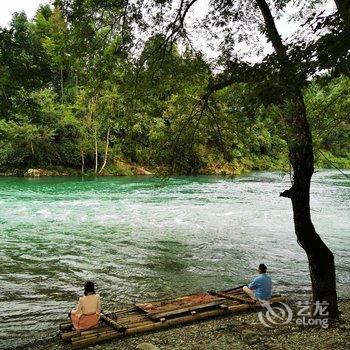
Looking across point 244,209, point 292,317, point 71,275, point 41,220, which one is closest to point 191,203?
point 244,209

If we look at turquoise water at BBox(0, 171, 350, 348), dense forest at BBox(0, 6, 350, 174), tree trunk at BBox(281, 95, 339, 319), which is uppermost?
dense forest at BBox(0, 6, 350, 174)

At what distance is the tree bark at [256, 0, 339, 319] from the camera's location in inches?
233

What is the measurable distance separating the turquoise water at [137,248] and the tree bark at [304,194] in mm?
847

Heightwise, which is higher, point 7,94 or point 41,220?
point 7,94

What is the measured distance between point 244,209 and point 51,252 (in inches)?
460

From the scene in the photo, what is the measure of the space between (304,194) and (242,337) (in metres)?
2.38

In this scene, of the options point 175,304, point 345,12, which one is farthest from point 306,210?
point 345,12

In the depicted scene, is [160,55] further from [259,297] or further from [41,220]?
[41,220]

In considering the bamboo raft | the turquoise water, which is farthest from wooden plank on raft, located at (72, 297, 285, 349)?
the turquoise water

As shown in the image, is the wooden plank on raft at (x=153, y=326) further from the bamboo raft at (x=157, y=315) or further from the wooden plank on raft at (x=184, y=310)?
the wooden plank on raft at (x=184, y=310)

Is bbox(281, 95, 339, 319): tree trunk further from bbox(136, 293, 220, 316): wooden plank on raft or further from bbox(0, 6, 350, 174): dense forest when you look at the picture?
bbox(136, 293, 220, 316): wooden plank on raft

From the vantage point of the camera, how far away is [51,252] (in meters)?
12.6

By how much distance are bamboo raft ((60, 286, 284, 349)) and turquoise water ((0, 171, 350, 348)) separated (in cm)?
119

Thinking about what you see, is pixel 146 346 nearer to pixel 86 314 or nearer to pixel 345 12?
pixel 86 314
